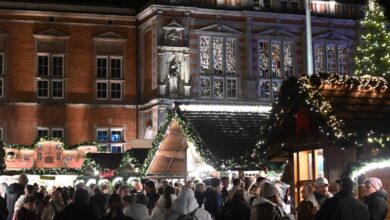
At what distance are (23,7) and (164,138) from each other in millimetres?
19429

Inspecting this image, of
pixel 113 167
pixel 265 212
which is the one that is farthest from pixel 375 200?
pixel 113 167

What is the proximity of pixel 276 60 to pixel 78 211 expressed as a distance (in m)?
32.1

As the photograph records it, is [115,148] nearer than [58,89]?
No

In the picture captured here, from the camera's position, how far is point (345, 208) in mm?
10070

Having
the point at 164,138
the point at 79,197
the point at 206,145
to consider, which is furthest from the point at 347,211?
the point at 164,138

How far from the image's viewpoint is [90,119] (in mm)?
40219

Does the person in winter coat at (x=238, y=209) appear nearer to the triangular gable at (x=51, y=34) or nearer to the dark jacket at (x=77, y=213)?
the dark jacket at (x=77, y=213)

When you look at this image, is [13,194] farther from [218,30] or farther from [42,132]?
[218,30]

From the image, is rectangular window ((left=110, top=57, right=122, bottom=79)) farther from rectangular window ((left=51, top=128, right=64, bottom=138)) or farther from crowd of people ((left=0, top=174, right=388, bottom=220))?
crowd of people ((left=0, top=174, right=388, bottom=220))

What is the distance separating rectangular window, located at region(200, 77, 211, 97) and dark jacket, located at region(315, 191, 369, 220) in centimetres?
2945

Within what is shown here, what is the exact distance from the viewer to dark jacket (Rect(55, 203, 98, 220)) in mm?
9844

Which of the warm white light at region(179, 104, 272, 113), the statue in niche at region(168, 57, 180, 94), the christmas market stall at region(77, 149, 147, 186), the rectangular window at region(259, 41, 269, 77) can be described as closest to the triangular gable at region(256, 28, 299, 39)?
the rectangular window at region(259, 41, 269, 77)

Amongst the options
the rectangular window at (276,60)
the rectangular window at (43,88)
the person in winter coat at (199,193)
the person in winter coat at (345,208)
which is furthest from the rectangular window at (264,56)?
the person in winter coat at (345,208)

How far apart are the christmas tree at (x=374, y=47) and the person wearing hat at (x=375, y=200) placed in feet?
87.2
